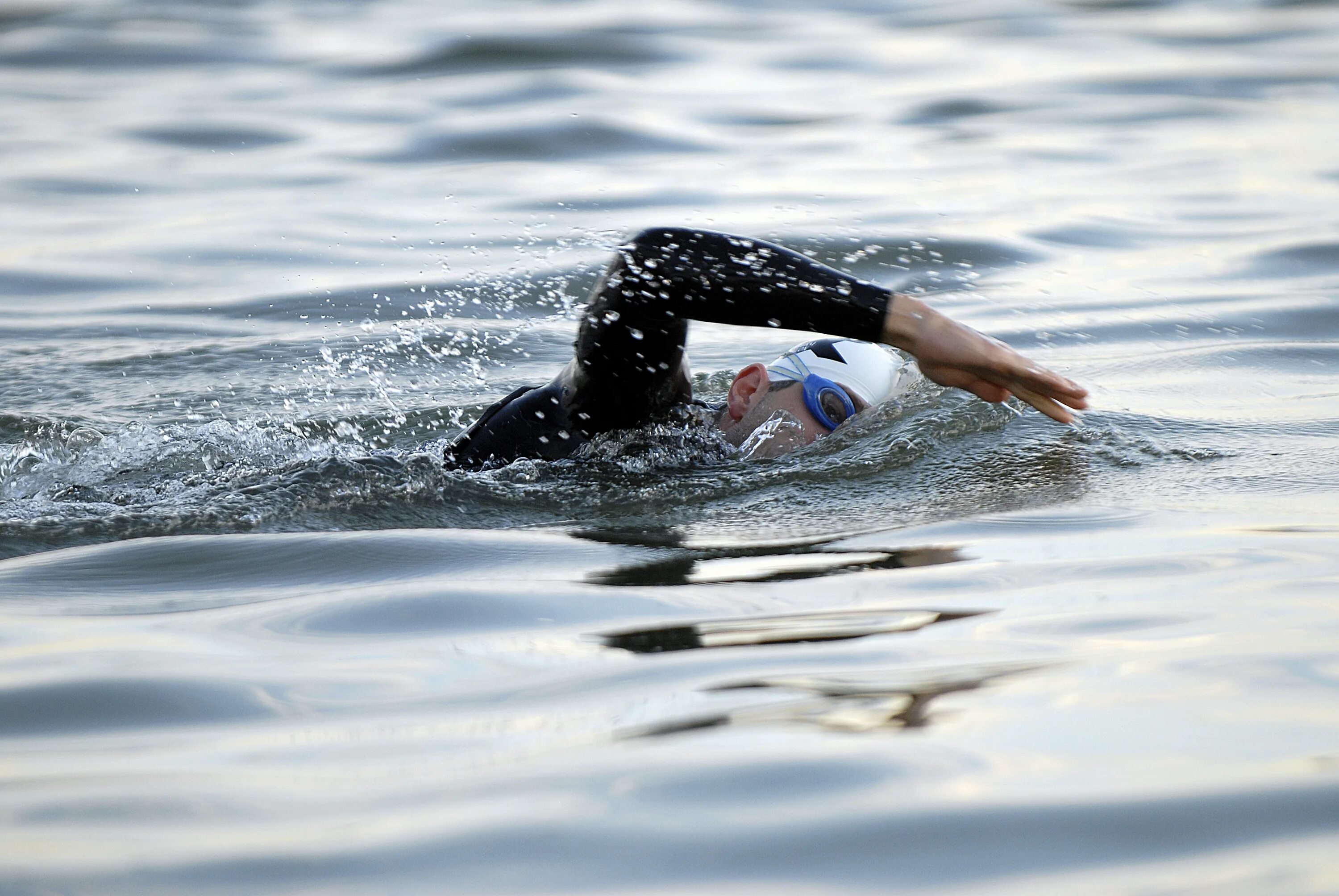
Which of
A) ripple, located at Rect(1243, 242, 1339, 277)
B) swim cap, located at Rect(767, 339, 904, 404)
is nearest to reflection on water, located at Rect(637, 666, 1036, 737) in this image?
swim cap, located at Rect(767, 339, 904, 404)

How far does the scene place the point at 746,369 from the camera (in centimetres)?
455

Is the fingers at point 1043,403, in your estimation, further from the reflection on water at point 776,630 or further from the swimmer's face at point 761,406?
the reflection on water at point 776,630

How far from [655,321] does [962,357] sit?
0.85m

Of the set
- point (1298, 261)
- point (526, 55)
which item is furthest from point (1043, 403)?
point (526, 55)

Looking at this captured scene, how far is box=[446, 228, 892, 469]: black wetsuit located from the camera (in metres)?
3.87

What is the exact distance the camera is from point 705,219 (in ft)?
30.3

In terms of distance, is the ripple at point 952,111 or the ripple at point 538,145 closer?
the ripple at point 538,145

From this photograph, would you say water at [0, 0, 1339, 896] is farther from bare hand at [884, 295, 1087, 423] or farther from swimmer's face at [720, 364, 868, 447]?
bare hand at [884, 295, 1087, 423]

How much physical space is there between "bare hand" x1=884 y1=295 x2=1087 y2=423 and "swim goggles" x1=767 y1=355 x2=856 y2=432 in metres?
0.58

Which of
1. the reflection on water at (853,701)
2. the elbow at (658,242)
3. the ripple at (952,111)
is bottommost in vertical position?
the reflection on water at (853,701)

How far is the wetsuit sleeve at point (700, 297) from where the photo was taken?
3.86 m

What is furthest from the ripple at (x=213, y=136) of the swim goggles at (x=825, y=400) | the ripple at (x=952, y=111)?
the swim goggles at (x=825, y=400)

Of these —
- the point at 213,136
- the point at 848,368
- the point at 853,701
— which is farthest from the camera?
the point at 213,136

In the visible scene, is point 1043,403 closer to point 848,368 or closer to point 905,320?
point 905,320
